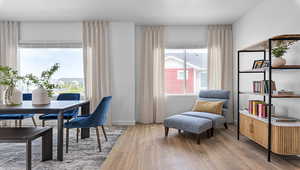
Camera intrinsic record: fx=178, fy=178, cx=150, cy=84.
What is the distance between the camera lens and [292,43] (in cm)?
252

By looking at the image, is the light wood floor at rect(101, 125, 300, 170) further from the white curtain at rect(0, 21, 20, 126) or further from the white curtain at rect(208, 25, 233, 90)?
the white curtain at rect(0, 21, 20, 126)

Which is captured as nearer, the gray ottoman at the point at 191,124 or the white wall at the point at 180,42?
the gray ottoman at the point at 191,124

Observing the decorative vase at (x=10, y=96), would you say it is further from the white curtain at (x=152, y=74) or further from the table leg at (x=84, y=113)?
the white curtain at (x=152, y=74)

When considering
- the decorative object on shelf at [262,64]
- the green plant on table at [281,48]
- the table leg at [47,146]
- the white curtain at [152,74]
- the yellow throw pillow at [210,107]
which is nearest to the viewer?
the table leg at [47,146]

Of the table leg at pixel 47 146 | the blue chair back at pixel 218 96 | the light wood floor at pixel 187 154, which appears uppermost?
the blue chair back at pixel 218 96

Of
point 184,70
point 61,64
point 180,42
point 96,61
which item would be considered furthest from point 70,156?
point 180,42

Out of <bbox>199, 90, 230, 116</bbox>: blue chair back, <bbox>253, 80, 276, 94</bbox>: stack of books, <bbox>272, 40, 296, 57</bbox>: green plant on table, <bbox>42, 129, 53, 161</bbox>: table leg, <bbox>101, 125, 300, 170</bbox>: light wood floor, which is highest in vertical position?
<bbox>272, 40, 296, 57</bbox>: green plant on table

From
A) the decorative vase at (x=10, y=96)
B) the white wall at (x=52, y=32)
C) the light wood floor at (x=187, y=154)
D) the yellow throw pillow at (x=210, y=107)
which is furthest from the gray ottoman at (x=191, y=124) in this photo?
the white wall at (x=52, y=32)

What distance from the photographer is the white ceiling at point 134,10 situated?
329cm

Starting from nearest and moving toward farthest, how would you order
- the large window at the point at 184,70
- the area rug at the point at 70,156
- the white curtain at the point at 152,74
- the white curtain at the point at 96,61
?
the area rug at the point at 70,156, the white curtain at the point at 96,61, the white curtain at the point at 152,74, the large window at the point at 184,70

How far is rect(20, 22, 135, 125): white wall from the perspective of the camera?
14.1ft

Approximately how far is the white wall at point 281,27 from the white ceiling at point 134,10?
0.25m

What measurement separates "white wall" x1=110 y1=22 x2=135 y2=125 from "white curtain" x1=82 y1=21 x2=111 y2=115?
16 centimetres

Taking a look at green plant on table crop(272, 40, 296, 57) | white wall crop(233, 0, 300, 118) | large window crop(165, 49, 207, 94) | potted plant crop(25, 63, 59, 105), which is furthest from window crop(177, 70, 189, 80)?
potted plant crop(25, 63, 59, 105)
